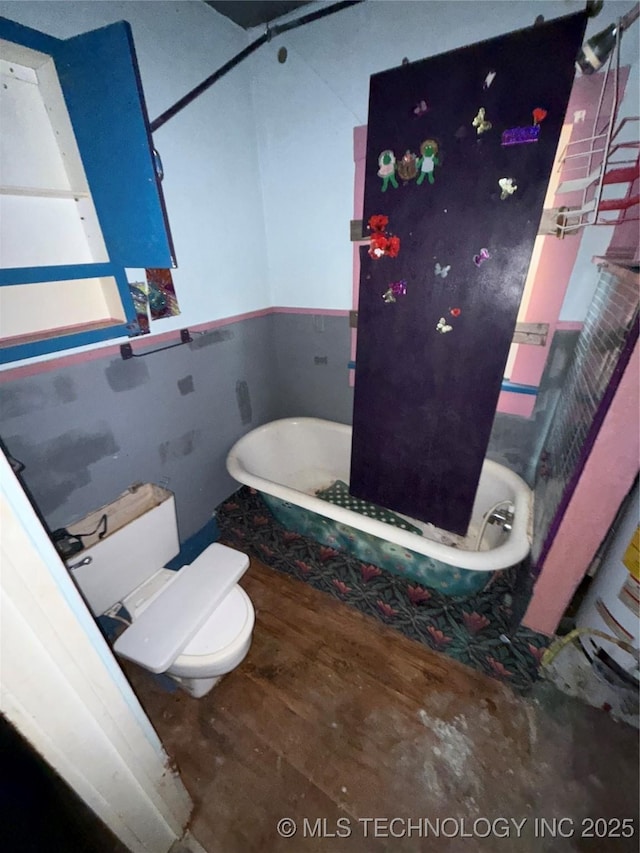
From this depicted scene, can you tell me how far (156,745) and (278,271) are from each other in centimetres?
227

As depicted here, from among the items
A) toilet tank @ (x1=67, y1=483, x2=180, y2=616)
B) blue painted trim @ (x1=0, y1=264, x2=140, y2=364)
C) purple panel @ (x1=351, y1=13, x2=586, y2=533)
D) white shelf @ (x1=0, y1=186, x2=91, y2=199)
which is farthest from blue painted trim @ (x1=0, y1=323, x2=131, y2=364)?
purple panel @ (x1=351, y1=13, x2=586, y2=533)

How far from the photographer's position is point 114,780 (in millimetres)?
712

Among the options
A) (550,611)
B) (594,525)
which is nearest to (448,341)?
(594,525)

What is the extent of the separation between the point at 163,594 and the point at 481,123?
2.12 m

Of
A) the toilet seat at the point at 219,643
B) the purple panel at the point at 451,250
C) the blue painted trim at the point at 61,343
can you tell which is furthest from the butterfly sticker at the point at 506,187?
the toilet seat at the point at 219,643

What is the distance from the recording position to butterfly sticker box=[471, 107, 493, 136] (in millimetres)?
1224

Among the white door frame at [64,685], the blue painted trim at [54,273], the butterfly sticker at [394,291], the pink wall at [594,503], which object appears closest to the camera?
the white door frame at [64,685]

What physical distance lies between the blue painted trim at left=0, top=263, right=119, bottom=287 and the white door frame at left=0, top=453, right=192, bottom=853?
1.01m

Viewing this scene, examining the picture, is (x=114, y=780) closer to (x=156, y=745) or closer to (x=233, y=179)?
(x=156, y=745)

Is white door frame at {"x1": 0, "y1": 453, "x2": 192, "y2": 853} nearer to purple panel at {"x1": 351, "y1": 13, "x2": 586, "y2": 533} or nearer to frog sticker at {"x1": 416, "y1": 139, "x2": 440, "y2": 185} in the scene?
purple panel at {"x1": 351, "y1": 13, "x2": 586, "y2": 533}

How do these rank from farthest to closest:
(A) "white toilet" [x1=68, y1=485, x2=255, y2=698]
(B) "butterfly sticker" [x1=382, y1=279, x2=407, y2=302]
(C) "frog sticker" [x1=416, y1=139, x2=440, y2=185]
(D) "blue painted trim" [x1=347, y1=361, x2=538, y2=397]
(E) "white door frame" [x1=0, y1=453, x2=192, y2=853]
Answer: (D) "blue painted trim" [x1=347, y1=361, x2=538, y2=397] → (B) "butterfly sticker" [x1=382, y1=279, x2=407, y2=302] → (C) "frog sticker" [x1=416, y1=139, x2=440, y2=185] → (A) "white toilet" [x1=68, y1=485, x2=255, y2=698] → (E) "white door frame" [x1=0, y1=453, x2=192, y2=853]

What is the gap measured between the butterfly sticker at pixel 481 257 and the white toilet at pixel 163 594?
1550 millimetres

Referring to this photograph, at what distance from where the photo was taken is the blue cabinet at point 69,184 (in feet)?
3.34

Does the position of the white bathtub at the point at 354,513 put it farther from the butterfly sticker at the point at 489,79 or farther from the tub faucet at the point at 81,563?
the butterfly sticker at the point at 489,79
